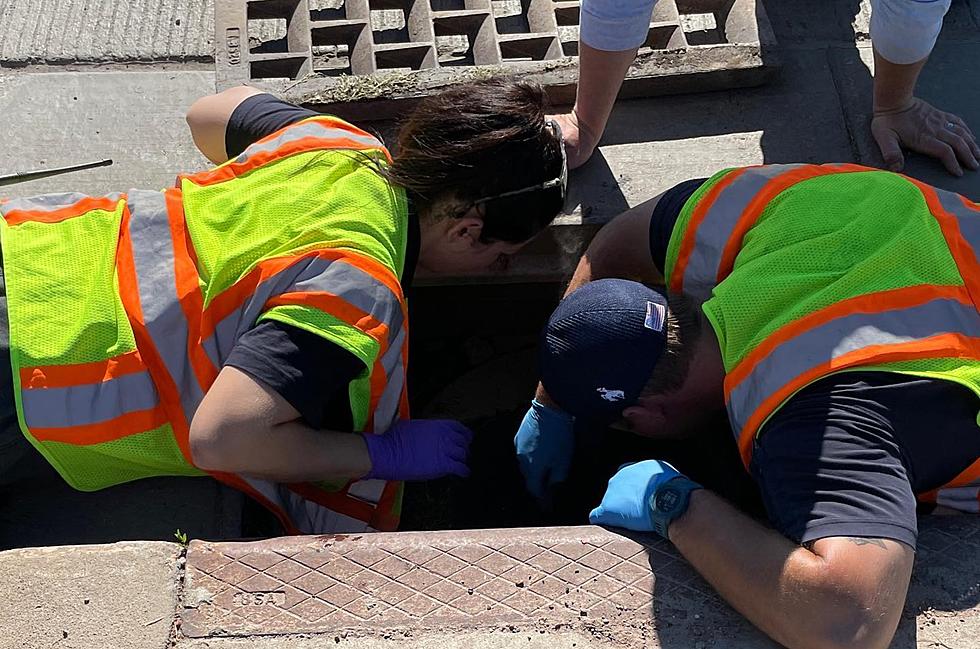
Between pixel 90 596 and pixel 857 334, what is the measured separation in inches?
A: 61.2

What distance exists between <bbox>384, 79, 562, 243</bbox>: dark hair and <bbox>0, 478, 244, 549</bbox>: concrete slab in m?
0.90

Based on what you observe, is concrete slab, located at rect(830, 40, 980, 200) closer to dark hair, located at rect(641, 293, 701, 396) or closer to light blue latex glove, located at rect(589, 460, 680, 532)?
dark hair, located at rect(641, 293, 701, 396)

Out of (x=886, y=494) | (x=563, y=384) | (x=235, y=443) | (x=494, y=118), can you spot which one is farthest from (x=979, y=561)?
(x=235, y=443)

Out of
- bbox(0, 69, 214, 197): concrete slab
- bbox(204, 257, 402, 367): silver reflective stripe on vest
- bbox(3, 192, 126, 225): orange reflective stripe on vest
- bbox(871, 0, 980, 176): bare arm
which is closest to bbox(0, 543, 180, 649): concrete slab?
bbox(204, 257, 402, 367): silver reflective stripe on vest

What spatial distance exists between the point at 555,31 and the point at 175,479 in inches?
74.7

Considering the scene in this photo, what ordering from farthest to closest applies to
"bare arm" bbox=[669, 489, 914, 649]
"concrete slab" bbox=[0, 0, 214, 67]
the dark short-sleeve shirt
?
1. "concrete slab" bbox=[0, 0, 214, 67]
2. the dark short-sleeve shirt
3. "bare arm" bbox=[669, 489, 914, 649]

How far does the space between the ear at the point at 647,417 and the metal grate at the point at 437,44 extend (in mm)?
1279

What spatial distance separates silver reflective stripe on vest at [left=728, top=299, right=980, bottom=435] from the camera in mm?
1856

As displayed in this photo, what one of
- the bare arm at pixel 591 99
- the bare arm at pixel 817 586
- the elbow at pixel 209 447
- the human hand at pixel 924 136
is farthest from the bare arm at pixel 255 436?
the human hand at pixel 924 136

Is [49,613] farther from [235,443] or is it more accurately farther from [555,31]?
[555,31]

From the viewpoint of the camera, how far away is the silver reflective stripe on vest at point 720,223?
2.20 metres

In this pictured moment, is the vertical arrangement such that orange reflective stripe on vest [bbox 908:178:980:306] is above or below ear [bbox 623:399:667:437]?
above

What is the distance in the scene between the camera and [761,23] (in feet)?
10.8

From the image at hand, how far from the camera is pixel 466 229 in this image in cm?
230
